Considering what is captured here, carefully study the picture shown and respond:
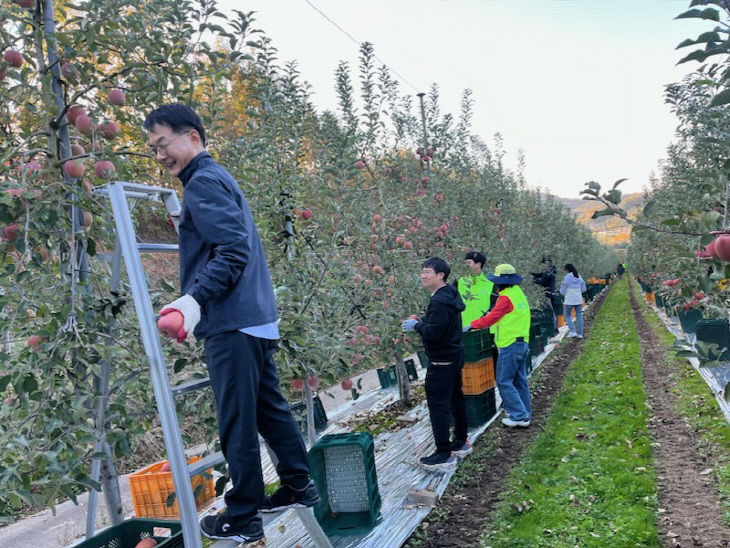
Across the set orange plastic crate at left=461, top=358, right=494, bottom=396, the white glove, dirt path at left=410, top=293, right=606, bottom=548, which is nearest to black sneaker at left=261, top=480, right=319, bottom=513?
the white glove

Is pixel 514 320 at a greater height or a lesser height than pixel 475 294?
lesser

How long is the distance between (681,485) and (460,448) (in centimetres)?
184

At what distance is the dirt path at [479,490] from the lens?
393 cm

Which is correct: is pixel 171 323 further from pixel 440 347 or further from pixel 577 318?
pixel 577 318

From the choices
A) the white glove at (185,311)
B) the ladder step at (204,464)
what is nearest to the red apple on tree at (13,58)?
the white glove at (185,311)

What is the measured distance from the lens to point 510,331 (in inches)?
241

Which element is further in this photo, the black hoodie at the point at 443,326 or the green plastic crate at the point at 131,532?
the black hoodie at the point at 443,326

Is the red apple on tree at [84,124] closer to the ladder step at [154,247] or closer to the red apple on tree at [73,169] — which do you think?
the red apple on tree at [73,169]

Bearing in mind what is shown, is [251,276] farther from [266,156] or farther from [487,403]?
[487,403]

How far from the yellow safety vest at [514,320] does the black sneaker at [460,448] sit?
4.35 feet

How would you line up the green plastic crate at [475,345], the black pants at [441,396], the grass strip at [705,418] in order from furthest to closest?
1. the green plastic crate at [475,345]
2. the black pants at [441,396]
3. the grass strip at [705,418]

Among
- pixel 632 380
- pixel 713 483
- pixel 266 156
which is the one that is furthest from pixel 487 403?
pixel 266 156

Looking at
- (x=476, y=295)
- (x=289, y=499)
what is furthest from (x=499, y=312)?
(x=289, y=499)

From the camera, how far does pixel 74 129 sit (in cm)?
272
